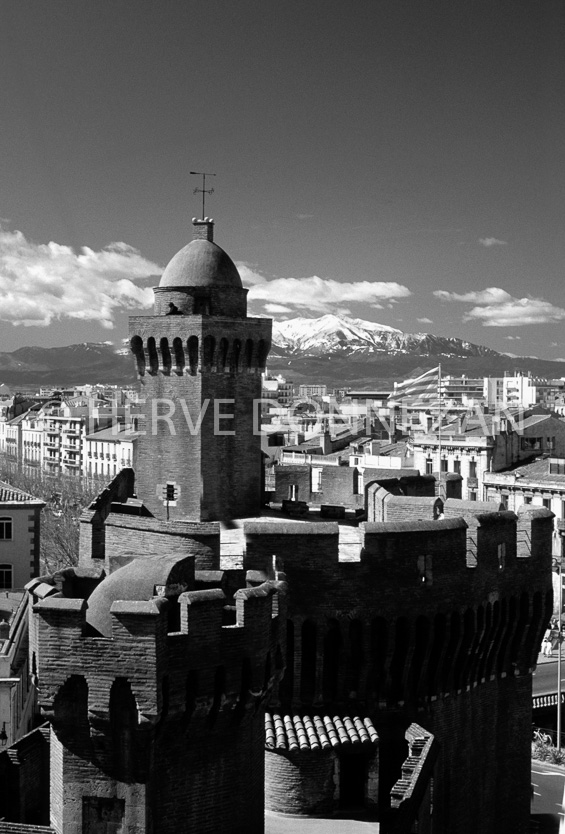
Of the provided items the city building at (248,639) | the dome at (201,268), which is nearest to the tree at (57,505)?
the city building at (248,639)

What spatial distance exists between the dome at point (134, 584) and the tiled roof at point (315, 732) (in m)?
6.46

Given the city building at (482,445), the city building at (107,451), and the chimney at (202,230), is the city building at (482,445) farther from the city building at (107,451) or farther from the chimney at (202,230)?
the city building at (107,451)

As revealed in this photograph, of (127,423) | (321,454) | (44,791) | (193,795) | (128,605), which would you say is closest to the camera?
(128,605)

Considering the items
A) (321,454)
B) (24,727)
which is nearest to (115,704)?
(24,727)

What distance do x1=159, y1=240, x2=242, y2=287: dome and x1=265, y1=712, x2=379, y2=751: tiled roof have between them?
57.9 feet

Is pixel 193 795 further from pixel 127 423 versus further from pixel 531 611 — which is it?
pixel 127 423

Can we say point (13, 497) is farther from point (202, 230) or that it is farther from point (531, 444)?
point (531, 444)

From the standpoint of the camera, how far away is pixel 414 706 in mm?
24562

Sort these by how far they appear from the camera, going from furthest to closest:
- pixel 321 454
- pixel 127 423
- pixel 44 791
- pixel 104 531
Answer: pixel 127 423, pixel 321 454, pixel 104 531, pixel 44 791

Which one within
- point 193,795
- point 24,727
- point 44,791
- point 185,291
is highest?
point 185,291

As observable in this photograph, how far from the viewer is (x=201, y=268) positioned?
1443 inches

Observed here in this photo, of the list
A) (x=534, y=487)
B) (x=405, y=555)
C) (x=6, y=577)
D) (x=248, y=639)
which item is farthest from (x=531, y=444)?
(x=248, y=639)

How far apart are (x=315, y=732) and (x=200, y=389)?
15855mm

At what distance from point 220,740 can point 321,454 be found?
85243 mm
